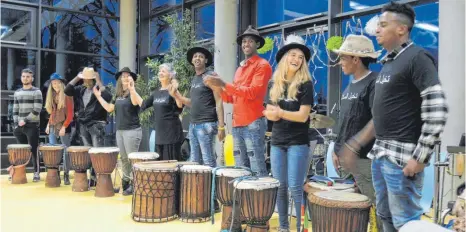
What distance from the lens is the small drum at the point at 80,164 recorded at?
547 cm

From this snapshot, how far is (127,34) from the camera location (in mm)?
9102

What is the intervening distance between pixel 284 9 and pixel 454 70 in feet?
10.1

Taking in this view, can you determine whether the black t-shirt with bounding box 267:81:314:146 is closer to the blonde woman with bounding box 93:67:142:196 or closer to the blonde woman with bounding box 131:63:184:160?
the blonde woman with bounding box 131:63:184:160

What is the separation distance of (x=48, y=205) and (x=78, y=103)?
182cm

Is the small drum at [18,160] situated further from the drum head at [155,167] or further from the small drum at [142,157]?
the drum head at [155,167]

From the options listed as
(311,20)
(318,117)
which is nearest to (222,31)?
(311,20)

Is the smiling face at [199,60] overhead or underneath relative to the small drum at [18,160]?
overhead

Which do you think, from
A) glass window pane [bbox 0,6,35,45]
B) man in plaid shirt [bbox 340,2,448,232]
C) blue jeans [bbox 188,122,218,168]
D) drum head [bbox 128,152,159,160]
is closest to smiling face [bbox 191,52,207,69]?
blue jeans [bbox 188,122,218,168]

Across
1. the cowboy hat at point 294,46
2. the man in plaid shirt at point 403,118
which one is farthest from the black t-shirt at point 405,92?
the cowboy hat at point 294,46

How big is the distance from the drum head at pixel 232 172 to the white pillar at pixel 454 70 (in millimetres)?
2118

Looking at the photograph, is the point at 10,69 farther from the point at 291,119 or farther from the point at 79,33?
the point at 291,119

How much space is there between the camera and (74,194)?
5320 millimetres

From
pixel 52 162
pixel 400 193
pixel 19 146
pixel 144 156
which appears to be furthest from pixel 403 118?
pixel 19 146

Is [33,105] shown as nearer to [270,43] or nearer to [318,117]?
[270,43]
